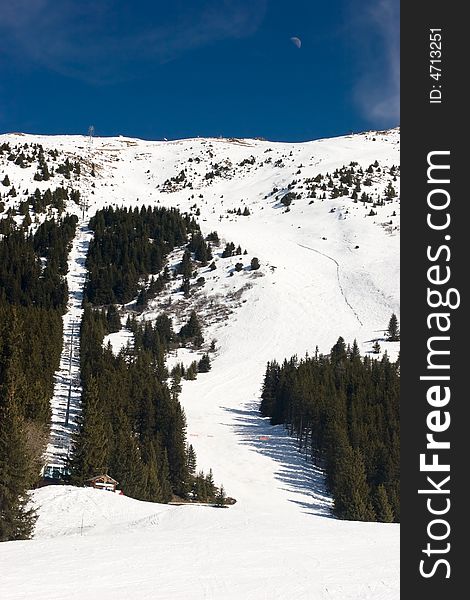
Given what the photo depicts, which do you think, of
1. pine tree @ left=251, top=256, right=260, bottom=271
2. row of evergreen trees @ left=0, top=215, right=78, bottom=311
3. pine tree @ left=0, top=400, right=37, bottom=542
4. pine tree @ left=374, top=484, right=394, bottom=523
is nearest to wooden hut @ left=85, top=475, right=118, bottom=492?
pine tree @ left=0, top=400, right=37, bottom=542

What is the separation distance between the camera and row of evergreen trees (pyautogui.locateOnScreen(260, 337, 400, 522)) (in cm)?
3972

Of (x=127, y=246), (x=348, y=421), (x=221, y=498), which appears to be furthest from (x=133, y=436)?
(x=127, y=246)

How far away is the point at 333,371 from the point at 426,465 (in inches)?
2314

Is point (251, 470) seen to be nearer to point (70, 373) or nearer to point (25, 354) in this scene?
point (25, 354)

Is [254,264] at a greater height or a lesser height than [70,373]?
greater

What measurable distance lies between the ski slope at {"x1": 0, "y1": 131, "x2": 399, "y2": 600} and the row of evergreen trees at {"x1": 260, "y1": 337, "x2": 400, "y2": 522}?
2399 mm

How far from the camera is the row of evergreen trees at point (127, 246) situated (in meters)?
104

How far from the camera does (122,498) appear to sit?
31141 millimetres

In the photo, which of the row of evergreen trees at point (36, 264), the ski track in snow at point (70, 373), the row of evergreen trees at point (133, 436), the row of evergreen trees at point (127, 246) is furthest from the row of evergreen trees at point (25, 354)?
the row of evergreen trees at point (127, 246)

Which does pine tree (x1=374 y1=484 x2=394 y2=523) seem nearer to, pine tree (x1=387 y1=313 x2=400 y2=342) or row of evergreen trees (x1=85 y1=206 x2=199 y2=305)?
pine tree (x1=387 y1=313 x2=400 y2=342)

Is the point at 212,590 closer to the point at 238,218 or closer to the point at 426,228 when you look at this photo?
the point at 426,228

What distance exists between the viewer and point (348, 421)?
52438mm

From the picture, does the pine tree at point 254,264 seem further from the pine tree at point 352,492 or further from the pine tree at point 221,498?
the pine tree at point 221,498

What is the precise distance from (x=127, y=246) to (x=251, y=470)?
242 ft
